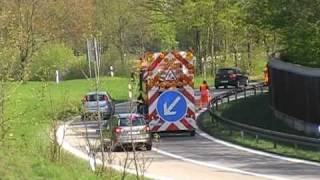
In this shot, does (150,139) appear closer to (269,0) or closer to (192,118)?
(192,118)

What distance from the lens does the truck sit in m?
28.0

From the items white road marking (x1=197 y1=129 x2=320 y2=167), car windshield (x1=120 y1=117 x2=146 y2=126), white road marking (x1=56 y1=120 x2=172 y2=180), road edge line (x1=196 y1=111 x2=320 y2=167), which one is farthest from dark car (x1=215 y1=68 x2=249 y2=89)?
car windshield (x1=120 y1=117 x2=146 y2=126)

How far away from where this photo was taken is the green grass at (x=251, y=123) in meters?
22.5

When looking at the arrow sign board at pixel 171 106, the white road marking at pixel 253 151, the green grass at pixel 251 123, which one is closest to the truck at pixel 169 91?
the arrow sign board at pixel 171 106

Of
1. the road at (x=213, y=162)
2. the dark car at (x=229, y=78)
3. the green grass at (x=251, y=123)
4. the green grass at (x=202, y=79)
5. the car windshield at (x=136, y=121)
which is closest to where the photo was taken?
the road at (x=213, y=162)

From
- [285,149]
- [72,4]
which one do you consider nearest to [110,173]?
[285,149]

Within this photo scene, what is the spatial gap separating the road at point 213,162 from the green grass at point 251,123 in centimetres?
54

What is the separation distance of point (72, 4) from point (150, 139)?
43.2 m

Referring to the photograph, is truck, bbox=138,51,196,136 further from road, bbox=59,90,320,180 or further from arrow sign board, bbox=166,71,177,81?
road, bbox=59,90,320,180

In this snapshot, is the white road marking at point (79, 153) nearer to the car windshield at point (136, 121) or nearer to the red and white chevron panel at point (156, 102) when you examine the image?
A: the car windshield at point (136, 121)

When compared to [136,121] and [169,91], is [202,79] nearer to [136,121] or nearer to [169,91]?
[169,91]

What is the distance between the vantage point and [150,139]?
24.6m

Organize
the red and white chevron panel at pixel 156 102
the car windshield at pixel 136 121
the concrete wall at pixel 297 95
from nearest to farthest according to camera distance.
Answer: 1. the car windshield at pixel 136 121
2. the concrete wall at pixel 297 95
3. the red and white chevron panel at pixel 156 102

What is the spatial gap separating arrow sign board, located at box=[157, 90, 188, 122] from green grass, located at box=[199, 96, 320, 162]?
1576mm
